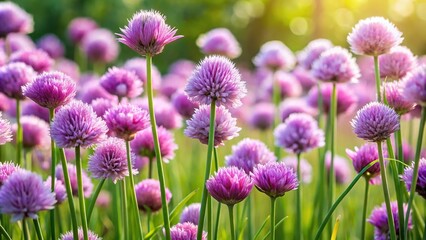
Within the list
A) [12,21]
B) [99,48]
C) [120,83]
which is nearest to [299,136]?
[120,83]

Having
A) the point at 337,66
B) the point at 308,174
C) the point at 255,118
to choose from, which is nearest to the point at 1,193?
the point at 337,66

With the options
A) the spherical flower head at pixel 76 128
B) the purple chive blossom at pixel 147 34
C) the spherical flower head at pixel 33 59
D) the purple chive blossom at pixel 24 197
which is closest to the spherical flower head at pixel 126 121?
the spherical flower head at pixel 76 128

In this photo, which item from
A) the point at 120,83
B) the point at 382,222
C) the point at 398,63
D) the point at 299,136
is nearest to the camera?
the point at 382,222

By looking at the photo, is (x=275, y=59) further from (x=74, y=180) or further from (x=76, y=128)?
(x=76, y=128)

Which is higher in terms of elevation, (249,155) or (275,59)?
(275,59)

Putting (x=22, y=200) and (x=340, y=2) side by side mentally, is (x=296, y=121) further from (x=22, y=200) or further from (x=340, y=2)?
(x=340, y=2)

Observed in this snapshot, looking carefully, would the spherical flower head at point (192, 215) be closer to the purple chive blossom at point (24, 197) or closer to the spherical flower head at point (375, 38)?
the purple chive blossom at point (24, 197)
